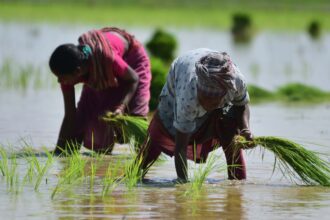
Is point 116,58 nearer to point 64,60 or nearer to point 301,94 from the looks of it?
point 64,60

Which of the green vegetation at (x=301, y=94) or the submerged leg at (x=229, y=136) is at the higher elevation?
the green vegetation at (x=301, y=94)

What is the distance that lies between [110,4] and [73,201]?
109 feet

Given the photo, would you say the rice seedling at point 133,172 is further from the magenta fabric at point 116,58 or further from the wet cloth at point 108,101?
the wet cloth at point 108,101

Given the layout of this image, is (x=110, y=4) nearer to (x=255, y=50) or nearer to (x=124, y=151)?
(x=255, y=50)

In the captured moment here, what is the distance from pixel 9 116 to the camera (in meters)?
11.2

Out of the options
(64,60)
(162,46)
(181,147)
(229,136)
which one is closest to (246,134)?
(229,136)

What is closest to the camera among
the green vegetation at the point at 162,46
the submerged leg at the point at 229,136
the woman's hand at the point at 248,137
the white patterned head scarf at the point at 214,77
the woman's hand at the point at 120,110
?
the white patterned head scarf at the point at 214,77

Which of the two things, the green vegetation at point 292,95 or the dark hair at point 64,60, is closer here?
the dark hair at point 64,60

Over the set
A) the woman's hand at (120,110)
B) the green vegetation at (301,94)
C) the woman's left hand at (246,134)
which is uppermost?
the green vegetation at (301,94)

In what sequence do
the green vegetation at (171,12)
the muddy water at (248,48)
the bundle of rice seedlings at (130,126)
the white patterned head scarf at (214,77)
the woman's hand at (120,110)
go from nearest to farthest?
the white patterned head scarf at (214,77) → the bundle of rice seedlings at (130,126) → the woman's hand at (120,110) → the muddy water at (248,48) → the green vegetation at (171,12)

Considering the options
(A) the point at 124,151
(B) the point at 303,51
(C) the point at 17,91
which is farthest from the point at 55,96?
(B) the point at 303,51

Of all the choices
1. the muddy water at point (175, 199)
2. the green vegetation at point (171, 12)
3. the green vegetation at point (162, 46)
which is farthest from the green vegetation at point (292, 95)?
the green vegetation at point (171, 12)

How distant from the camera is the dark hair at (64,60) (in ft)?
25.3

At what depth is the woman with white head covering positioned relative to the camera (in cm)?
639
